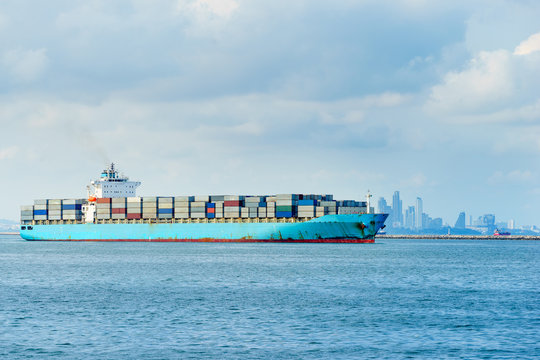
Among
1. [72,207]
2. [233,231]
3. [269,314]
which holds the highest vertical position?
[72,207]

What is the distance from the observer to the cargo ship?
115625 millimetres

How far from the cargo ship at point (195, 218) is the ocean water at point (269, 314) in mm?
49295

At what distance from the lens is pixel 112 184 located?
479 ft

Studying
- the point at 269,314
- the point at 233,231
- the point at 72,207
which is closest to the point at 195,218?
the point at 233,231

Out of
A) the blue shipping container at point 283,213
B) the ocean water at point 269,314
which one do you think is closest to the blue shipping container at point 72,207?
the blue shipping container at point 283,213

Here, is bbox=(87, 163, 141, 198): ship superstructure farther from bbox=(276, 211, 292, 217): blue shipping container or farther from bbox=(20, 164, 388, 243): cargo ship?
bbox=(276, 211, 292, 217): blue shipping container

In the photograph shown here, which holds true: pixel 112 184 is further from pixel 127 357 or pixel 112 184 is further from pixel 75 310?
pixel 127 357

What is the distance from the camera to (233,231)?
→ 123 m

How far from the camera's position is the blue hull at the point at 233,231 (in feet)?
376

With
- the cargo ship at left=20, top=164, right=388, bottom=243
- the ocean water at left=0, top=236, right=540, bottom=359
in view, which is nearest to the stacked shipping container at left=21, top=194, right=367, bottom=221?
the cargo ship at left=20, top=164, right=388, bottom=243

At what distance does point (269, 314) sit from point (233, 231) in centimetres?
8450

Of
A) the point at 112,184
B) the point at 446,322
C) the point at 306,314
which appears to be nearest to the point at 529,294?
the point at 446,322

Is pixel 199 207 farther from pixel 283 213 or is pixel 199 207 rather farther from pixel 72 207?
pixel 72 207

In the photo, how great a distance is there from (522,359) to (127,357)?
14.6 metres
